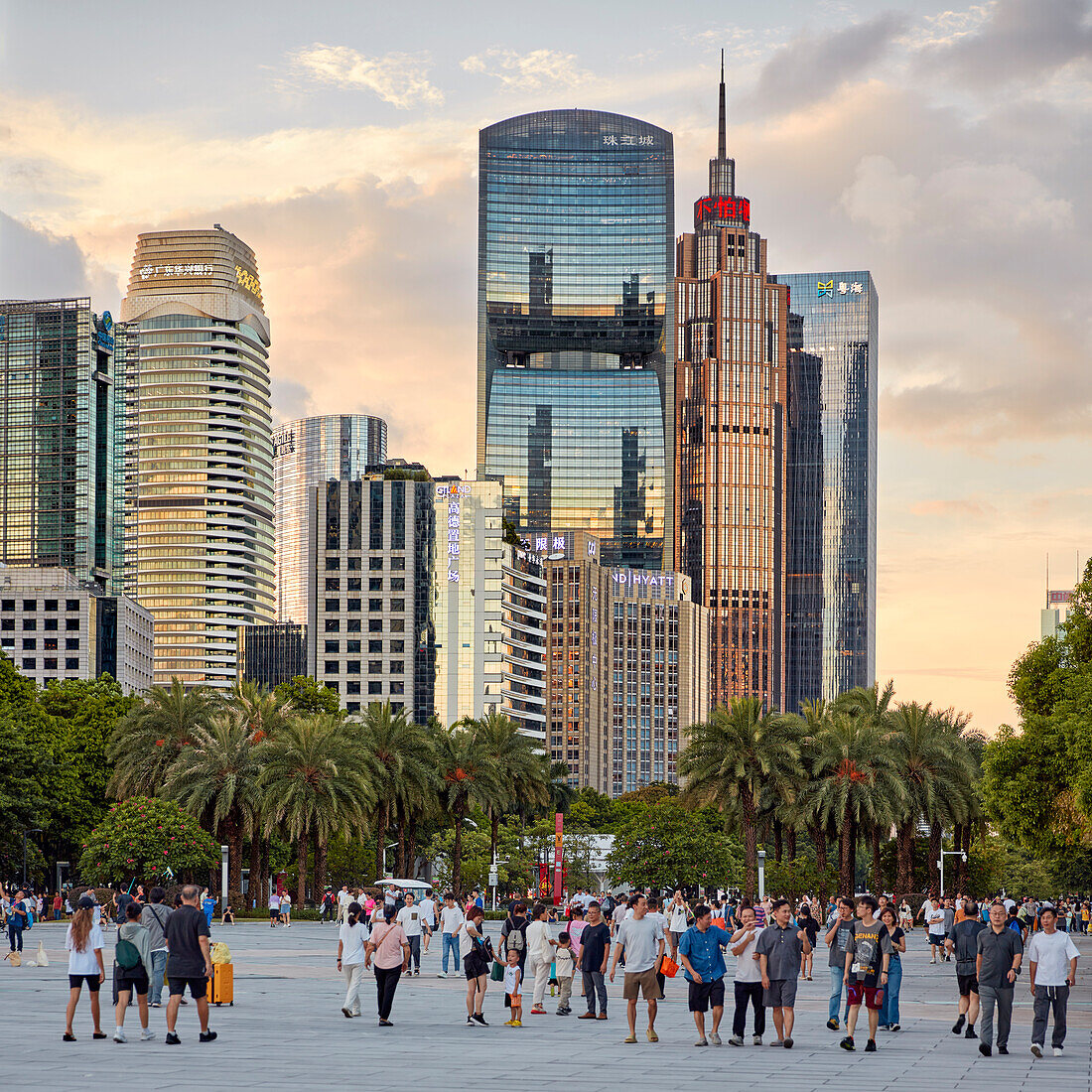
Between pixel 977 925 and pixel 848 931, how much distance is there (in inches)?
93.6

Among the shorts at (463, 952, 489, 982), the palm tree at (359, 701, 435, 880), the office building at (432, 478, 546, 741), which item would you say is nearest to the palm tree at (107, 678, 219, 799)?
the palm tree at (359, 701, 435, 880)

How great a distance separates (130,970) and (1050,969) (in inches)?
442

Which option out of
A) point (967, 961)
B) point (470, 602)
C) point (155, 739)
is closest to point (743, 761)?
point (155, 739)

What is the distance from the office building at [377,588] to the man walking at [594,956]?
5925 inches

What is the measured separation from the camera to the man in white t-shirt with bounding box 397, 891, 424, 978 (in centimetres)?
3134

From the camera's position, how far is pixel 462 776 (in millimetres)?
71250

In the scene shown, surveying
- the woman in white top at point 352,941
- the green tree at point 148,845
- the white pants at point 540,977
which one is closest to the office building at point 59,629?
the green tree at point 148,845

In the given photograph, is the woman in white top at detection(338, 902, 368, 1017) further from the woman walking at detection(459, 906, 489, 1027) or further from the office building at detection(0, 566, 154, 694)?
the office building at detection(0, 566, 154, 694)

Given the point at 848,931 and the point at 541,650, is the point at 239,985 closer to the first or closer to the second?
the point at 848,931

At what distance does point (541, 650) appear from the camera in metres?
189

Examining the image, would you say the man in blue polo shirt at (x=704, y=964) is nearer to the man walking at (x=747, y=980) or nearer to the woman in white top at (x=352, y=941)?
the man walking at (x=747, y=980)

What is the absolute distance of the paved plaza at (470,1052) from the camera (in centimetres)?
1631

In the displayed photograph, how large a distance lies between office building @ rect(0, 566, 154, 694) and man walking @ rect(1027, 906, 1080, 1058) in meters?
166

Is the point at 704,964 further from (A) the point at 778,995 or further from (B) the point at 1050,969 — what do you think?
(B) the point at 1050,969
